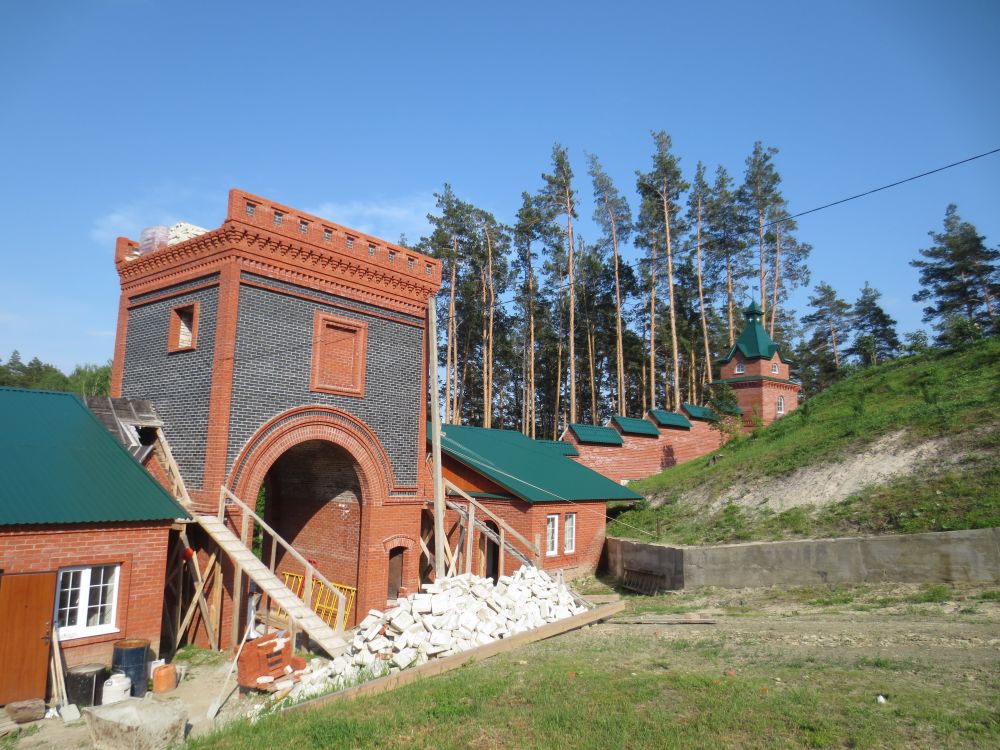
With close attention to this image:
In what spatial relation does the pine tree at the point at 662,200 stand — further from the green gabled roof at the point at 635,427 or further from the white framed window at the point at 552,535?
the white framed window at the point at 552,535

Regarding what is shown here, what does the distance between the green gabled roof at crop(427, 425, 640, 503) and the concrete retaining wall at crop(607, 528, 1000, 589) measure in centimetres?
381

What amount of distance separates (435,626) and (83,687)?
18.0 ft

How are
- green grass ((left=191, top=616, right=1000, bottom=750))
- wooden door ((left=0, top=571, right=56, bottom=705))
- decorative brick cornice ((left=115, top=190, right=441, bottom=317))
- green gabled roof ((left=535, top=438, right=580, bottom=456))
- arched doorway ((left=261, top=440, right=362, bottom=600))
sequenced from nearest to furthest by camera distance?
green grass ((left=191, top=616, right=1000, bottom=750)) < wooden door ((left=0, top=571, right=56, bottom=705)) < decorative brick cornice ((left=115, top=190, right=441, bottom=317)) < arched doorway ((left=261, top=440, right=362, bottom=600)) < green gabled roof ((left=535, top=438, right=580, bottom=456))

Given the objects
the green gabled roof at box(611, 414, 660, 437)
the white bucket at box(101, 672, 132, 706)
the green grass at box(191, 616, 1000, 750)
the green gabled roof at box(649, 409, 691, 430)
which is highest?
the green gabled roof at box(649, 409, 691, 430)

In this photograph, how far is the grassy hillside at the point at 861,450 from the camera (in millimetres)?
14352

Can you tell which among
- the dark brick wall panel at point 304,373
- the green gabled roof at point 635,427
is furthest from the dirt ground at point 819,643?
the green gabled roof at point 635,427

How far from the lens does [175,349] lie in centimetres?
1466

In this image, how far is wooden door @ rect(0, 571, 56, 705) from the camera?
9617mm

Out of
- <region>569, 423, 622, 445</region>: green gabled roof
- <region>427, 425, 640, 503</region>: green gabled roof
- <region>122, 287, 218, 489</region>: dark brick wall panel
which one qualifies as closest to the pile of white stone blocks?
<region>122, 287, 218, 489</region>: dark brick wall panel

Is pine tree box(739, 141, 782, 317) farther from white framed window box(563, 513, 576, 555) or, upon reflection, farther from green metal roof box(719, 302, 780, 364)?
white framed window box(563, 513, 576, 555)

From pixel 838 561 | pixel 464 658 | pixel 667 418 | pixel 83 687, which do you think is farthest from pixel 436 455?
pixel 667 418

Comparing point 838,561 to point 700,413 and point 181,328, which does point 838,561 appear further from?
point 700,413

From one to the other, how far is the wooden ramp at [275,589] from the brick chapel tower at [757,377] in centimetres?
2605

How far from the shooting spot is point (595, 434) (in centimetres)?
2662
